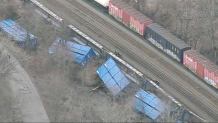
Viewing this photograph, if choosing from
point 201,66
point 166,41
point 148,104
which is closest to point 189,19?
point 166,41

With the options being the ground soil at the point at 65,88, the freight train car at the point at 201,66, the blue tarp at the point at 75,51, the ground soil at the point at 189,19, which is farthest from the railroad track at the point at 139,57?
the ground soil at the point at 189,19

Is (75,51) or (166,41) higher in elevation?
(166,41)

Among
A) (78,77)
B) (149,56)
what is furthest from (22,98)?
(149,56)

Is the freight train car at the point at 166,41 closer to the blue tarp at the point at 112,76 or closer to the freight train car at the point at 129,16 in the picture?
the freight train car at the point at 129,16

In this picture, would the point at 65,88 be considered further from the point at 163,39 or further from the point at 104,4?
the point at 104,4

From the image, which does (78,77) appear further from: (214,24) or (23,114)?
(214,24)

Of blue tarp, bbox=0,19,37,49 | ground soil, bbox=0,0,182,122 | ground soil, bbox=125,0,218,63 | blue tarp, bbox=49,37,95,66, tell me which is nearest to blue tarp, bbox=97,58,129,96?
ground soil, bbox=0,0,182,122
